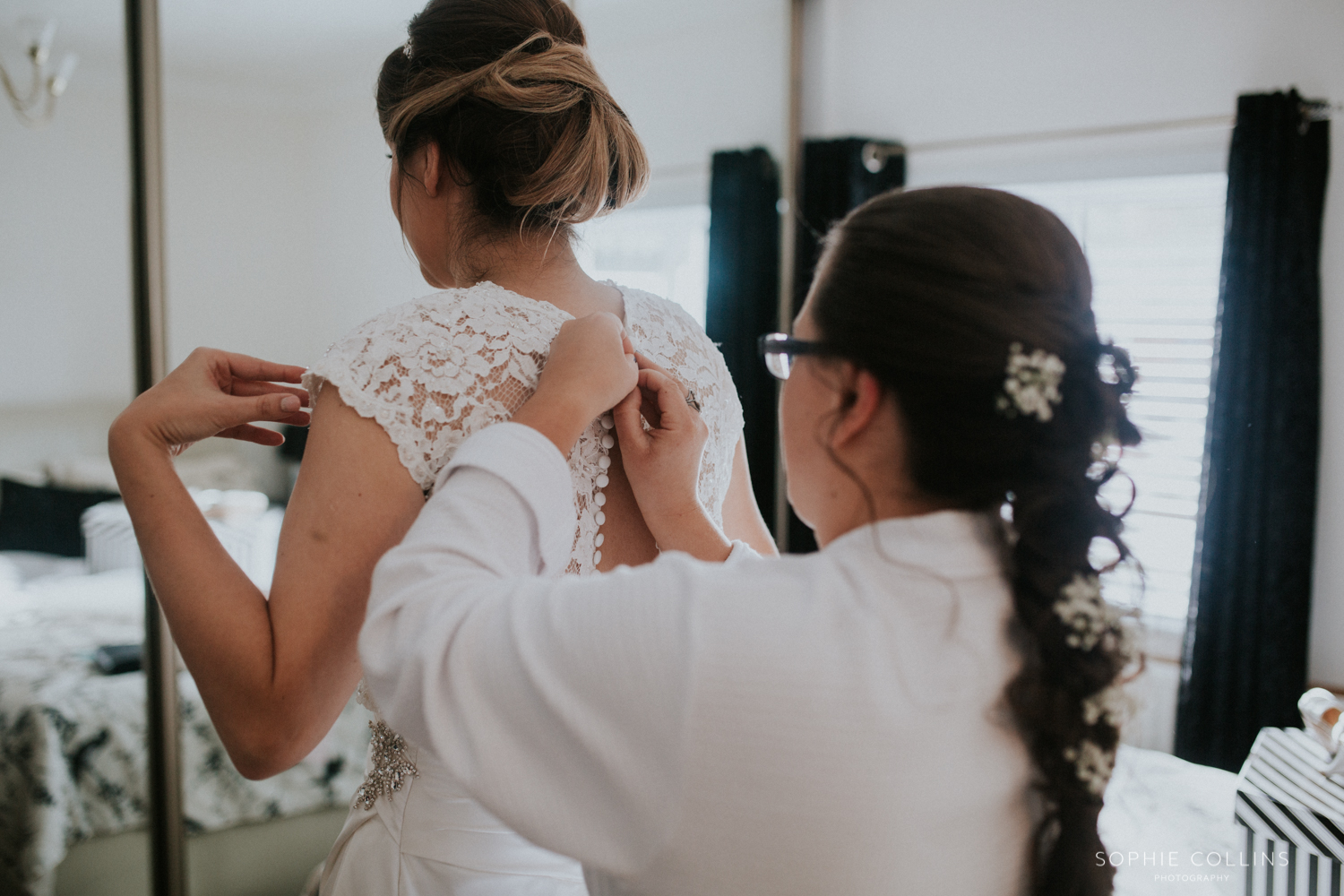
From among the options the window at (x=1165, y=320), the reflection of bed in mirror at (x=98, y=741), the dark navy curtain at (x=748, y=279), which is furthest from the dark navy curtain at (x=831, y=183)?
the reflection of bed in mirror at (x=98, y=741)

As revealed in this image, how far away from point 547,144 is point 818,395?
0.39 m

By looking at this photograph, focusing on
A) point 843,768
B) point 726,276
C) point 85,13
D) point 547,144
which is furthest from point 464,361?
point 726,276

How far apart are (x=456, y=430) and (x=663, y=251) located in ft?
9.09

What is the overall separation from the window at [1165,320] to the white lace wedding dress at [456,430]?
2.39 meters

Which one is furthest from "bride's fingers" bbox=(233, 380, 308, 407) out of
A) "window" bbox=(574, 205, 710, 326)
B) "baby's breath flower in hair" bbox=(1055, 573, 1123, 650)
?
"window" bbox=(574, 205, 710, 326)

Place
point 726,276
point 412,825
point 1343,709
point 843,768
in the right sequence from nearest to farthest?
point 843,768, point 412,825, point 1343,709, point 726,276

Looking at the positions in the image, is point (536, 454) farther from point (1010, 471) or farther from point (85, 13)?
point (85, 13)

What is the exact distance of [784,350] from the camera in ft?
2.34

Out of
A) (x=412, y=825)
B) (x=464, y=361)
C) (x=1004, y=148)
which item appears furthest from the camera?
(x=1004, y=148)

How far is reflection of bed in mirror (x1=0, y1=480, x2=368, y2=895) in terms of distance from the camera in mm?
1368

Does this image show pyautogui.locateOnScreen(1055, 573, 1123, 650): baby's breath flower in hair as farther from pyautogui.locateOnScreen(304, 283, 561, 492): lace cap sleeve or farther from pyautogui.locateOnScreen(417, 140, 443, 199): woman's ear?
pyautogui.locateOnScreen(417, 140, 443, 199): woman's ear

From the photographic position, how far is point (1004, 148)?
3129 mm

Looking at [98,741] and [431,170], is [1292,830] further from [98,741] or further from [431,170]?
[98,741]

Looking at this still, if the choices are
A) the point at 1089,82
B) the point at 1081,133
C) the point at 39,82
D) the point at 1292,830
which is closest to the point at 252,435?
the point at 39,82
